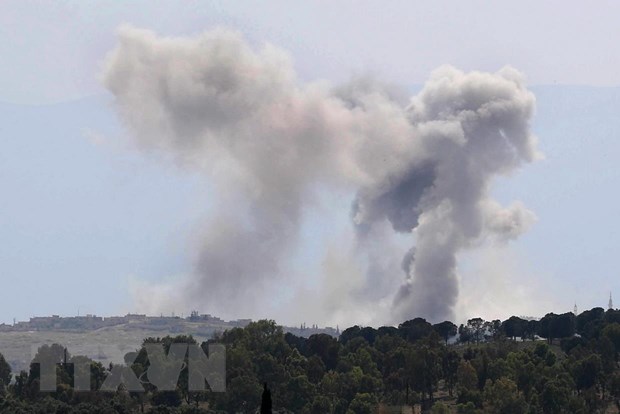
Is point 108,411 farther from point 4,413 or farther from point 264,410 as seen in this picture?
point 264,410

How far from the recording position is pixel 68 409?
195375 millimetres

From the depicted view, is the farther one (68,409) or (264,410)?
(68,409)

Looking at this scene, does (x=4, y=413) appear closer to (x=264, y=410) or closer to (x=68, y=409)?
(x=68, y=409)

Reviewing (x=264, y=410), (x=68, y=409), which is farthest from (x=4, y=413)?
(x=264, y=410)

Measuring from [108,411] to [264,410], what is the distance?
145 meters

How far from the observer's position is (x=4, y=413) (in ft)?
646

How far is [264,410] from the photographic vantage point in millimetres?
55875

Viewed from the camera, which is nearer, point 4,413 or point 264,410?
point 264,410

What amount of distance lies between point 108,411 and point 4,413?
15391 mm

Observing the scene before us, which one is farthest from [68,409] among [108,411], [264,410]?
[264,410]

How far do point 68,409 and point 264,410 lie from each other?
14505 centimetres

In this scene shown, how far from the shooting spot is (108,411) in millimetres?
196875

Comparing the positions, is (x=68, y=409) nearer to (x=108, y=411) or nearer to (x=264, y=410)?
(x=108, y=411)

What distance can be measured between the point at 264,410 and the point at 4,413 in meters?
149
